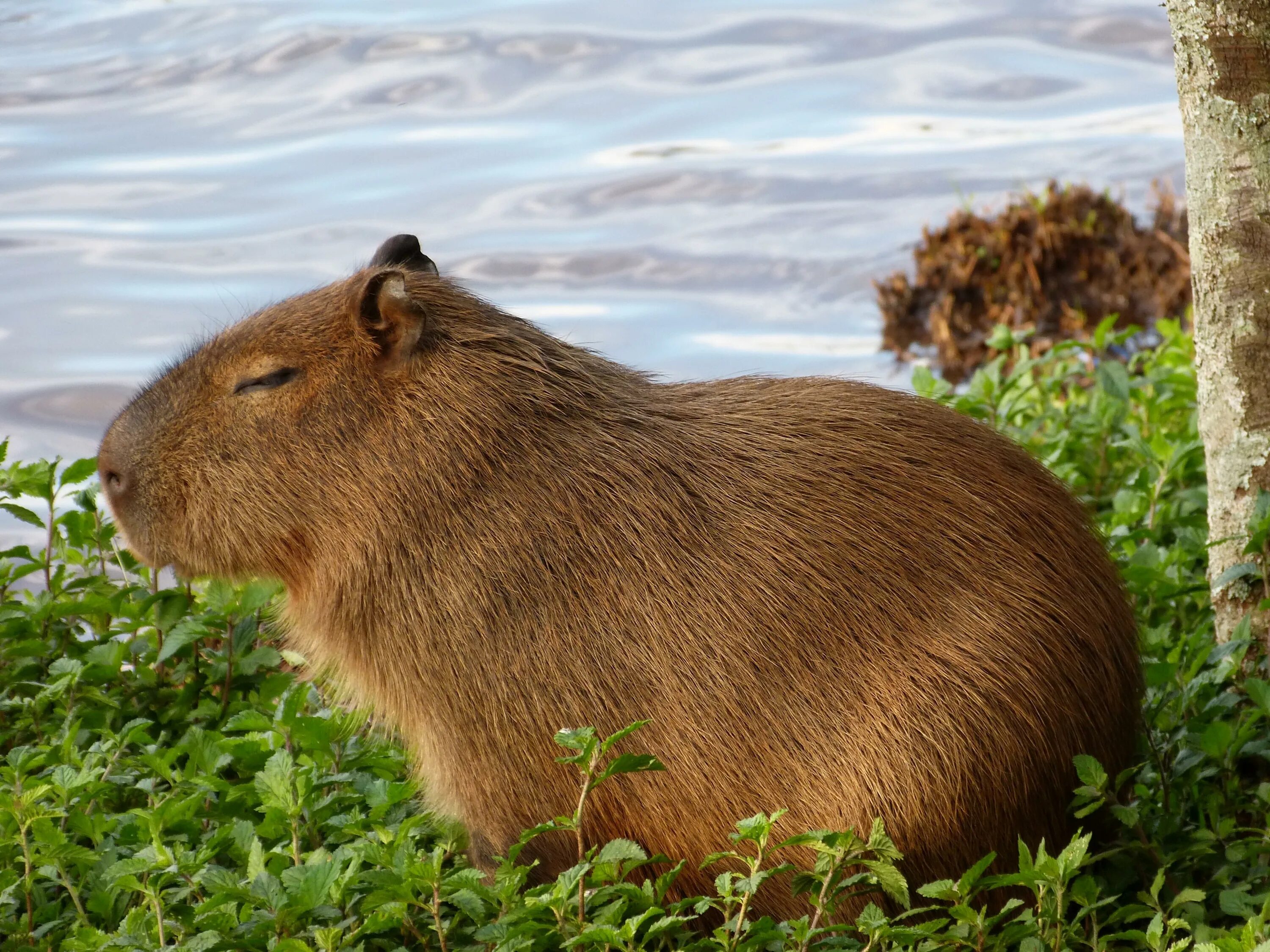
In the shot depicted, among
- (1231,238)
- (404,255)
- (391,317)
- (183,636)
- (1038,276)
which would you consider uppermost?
(404,255)

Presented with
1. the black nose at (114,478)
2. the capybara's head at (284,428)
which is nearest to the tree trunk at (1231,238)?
the capybara's head at (284,428)

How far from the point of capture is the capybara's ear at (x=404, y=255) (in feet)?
11.6

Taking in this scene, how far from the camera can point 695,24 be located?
1065 cm

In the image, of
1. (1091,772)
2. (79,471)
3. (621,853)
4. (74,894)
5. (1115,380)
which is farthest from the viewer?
(1115,380)

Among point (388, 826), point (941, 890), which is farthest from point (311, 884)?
point (941, 890)

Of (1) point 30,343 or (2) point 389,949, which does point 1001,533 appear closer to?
(2) point 389,949

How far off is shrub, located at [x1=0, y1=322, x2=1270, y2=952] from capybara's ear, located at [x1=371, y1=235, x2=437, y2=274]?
791 millimetres

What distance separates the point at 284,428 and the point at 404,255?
534 millimetres

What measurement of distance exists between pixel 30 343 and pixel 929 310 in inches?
184

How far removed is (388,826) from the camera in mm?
3270

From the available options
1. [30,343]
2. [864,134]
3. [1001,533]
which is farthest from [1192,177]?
[864,134]

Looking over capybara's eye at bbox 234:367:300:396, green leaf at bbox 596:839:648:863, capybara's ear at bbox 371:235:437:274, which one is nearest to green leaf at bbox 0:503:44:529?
capybara's eye at bbox 234:367:300:396

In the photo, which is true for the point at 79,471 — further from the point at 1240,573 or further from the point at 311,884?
the point at 1240,573

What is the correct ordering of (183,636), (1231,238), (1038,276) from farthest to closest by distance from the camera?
(1038,276) → (183,636) → (1231,238)
